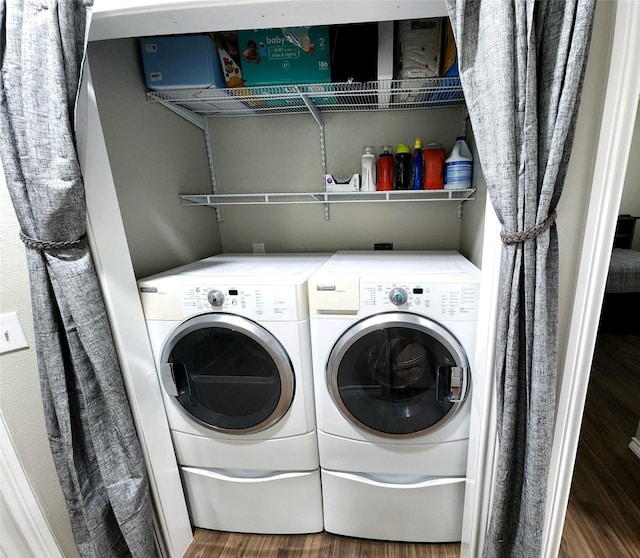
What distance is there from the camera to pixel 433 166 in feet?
4.92

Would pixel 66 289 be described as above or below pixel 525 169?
below

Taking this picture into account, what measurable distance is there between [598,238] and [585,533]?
4.65 feet

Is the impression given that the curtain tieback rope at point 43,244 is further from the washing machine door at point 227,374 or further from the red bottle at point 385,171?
the red bottle at point 385,171

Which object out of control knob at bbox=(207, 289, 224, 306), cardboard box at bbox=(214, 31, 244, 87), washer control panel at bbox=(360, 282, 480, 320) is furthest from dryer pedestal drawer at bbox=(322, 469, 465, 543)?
cardboard box at bbox=(214, 31, 244, 87)

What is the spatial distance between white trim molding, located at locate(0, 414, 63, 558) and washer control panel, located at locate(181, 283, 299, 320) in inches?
26.4

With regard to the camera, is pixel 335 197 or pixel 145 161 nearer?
pixel 145 161

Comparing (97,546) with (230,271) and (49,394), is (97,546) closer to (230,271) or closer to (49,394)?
(49,394)

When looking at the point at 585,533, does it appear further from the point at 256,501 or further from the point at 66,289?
the point at 66,289

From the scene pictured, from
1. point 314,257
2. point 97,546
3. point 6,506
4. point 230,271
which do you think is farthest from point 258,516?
point 314,257

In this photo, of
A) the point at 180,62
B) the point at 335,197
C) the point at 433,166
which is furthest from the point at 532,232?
the point at 180,62

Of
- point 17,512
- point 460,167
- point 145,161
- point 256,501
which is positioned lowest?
point 256,501

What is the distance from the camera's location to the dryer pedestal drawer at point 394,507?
1.25m

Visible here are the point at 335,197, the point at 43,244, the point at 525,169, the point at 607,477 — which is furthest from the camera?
the point at 335,197

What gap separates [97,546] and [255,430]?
0.63 metres
